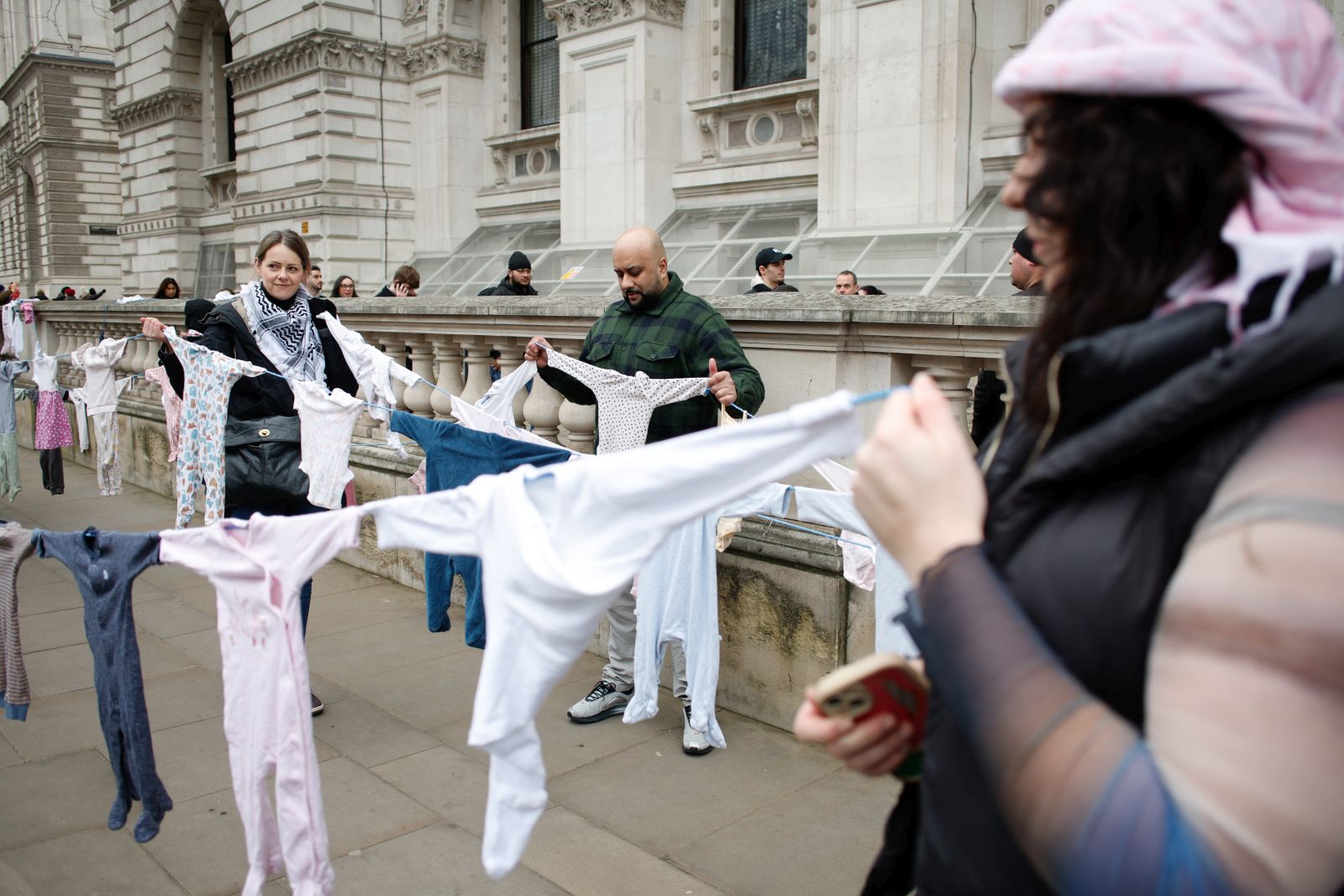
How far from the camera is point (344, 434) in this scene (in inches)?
201

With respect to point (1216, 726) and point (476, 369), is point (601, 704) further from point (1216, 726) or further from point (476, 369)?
point (1216, 726)

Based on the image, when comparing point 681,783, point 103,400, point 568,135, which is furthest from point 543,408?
point 568,135

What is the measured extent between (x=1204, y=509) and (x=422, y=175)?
63.2 ft

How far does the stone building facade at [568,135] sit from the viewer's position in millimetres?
10086

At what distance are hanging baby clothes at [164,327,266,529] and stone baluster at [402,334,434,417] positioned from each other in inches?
66.3

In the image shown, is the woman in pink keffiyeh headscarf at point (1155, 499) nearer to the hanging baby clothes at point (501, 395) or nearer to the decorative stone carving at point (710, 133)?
the hanging baby clothes at point (501, 395)

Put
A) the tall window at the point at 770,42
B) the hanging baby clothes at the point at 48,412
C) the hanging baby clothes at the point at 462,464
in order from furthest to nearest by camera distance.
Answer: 1. the tall window at the point at 770,42
2. the hanging baby clothes at the point at 48,412
3. the hanging baby clothes at the point at 462,464

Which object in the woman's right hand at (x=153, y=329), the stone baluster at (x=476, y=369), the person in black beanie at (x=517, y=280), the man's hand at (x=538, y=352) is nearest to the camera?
the man's hand at (x=538, y=352)

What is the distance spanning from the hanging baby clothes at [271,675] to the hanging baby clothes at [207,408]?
7.87ft

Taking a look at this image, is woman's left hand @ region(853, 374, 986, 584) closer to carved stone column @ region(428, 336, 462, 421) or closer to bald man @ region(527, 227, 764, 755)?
bald man @ region(527, 227, 764, 755)

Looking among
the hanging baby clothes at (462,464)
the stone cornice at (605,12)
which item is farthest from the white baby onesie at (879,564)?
the stone cornice at (605,12)

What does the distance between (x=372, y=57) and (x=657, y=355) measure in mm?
15801

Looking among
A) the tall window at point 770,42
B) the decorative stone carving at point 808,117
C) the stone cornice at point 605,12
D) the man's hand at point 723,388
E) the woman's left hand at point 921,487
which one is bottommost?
the man's hand at point 723,388

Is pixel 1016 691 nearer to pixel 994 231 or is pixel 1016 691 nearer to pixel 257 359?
pixel 257 359
